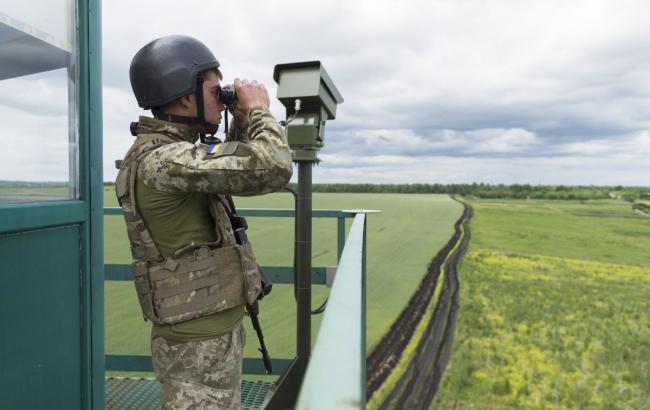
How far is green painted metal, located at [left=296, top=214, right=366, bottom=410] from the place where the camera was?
48 cm

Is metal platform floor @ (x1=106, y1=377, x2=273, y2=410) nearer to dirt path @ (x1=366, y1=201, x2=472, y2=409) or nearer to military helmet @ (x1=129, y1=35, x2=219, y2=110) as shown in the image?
military helmet @ (x1=129, y1=35, x2=219, y2=110)

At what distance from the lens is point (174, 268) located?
5.31ft

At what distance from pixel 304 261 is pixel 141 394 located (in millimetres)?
1527

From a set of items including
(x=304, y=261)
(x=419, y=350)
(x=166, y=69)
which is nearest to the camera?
(x=166, y=69)

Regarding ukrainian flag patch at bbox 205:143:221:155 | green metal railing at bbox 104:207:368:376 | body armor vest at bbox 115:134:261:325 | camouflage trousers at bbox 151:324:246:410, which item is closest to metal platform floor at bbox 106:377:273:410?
green metal railing at bbox 104:207:368:376

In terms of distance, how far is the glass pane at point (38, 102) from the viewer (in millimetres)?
1646

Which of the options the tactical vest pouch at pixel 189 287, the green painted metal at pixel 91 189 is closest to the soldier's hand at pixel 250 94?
the tactical vest pouch at pixel 189 287

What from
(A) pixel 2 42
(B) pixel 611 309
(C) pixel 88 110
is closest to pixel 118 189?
(C) pixel 88 110

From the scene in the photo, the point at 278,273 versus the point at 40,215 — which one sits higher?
the point at 40,215

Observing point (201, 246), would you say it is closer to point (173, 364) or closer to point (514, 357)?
point (173, 364)

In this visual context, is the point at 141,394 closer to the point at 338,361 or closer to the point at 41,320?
the point at 41,320

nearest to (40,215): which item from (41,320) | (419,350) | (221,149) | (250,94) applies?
(41,320)

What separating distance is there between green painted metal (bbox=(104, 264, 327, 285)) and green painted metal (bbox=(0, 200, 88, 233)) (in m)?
1.42

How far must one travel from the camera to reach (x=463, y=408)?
789 centimetres
